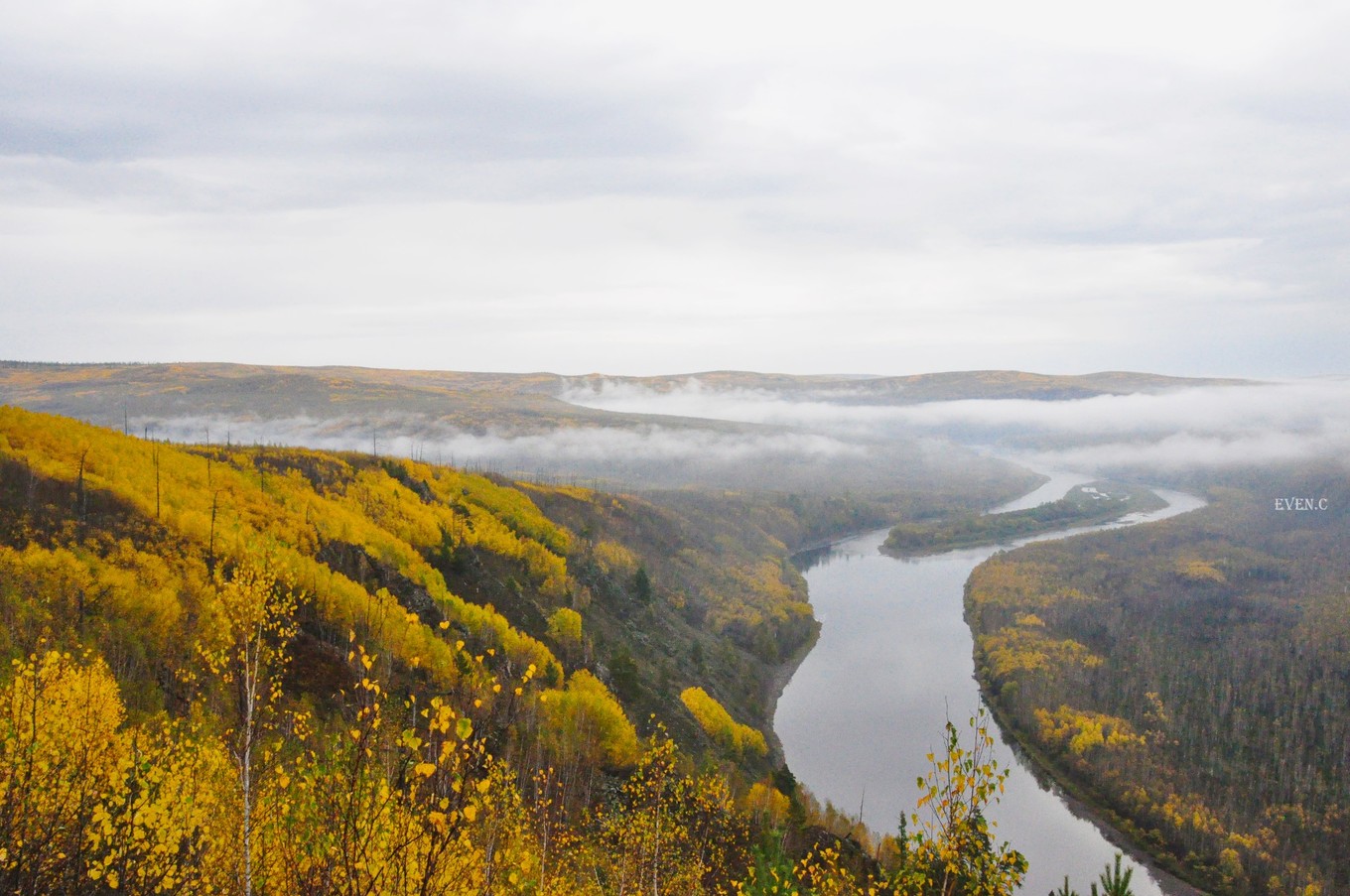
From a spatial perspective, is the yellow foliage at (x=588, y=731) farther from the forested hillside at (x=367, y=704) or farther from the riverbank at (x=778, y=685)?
the riverbank at (x=778, y=685)

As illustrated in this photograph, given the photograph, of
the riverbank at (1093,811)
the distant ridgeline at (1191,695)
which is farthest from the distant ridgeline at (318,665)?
the distant ridgeline at (1191,695)

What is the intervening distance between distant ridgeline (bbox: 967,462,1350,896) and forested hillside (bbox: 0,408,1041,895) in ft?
49.2

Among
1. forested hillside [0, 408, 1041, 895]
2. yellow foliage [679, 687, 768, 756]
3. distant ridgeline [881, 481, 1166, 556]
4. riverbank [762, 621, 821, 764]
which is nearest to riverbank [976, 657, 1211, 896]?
forested hillside [0, 408, 1041, 895]

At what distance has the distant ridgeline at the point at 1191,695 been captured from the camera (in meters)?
48.7

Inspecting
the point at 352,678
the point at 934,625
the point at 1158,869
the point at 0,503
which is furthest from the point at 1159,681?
the point at 0,503

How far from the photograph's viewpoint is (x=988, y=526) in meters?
160

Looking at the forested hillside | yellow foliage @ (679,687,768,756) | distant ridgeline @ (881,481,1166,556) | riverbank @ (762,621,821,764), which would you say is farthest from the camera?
distant ridgeline @ (881,481,1166,556)

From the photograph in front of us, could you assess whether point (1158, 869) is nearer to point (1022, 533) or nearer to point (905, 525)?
point (905, 525)

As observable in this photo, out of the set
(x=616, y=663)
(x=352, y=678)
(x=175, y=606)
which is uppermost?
(x=175, y=606)

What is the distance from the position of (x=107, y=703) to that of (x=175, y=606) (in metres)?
12.2

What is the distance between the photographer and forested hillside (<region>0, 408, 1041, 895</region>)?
9.42 m

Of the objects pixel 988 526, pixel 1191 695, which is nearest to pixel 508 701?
pixel 1191 695

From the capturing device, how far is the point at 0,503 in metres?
31.5

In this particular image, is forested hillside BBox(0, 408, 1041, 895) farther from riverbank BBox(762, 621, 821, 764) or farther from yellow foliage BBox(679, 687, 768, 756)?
riverbank BBox(762, 621, 821, 764)
